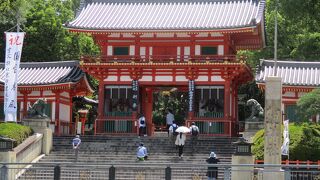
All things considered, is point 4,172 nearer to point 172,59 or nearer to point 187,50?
point 172,59

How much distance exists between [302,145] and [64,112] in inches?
765

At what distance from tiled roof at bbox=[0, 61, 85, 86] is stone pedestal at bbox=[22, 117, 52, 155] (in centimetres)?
739

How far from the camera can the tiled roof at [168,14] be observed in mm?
43728

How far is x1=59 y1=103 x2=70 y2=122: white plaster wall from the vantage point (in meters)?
45.5

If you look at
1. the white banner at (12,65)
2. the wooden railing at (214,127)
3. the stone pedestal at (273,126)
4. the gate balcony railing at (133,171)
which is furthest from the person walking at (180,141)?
the stone pedestal at (273,126)

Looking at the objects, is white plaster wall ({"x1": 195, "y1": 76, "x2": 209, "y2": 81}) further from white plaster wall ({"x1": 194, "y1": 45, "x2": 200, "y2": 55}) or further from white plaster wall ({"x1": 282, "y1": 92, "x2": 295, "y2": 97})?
white plaster wall ({"x1": 282, "y1": 92, "x2": 295, "y2": 97})

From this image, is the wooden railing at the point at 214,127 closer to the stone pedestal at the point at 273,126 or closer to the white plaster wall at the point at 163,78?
the white plaster wall at the point at 163,78

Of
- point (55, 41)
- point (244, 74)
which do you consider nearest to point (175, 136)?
point (244, 74)

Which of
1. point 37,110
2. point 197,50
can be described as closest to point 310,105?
point 197,50

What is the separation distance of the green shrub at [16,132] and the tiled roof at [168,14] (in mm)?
11019

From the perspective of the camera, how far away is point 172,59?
43094mm

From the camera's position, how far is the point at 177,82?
4350 cm

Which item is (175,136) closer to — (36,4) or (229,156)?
(229,156)

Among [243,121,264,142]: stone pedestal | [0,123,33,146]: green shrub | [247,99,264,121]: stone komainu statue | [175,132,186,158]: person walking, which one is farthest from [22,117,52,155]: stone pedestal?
[247,99,264,121]: stone komainu statue
